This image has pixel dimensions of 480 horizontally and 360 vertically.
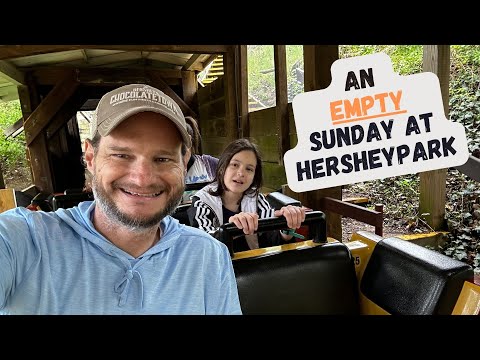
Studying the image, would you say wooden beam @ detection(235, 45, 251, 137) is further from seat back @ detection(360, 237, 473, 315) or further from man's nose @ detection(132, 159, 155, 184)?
man's nose @ detection(132, 159, 155, 184)

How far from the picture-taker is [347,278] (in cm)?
87

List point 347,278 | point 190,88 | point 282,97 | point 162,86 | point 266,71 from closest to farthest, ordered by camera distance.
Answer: point 347,278
point 282,97
point 266,71
point 162,86
point 190,88

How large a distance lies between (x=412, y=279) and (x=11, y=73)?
355 centimetres

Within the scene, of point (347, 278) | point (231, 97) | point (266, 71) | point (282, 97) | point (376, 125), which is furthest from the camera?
point (231, 97)

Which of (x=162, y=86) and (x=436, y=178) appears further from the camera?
(x=162, y=86)

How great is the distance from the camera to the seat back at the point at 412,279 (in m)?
0.69

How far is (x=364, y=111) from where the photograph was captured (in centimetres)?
110

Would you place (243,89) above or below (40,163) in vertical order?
above

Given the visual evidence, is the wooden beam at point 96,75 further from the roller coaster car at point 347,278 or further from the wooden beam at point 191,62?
the roller coaster car at point 347,278

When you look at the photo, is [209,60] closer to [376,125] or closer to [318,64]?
[318,64]

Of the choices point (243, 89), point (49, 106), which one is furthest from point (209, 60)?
point (49, 106)

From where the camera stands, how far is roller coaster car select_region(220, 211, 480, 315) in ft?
2.28

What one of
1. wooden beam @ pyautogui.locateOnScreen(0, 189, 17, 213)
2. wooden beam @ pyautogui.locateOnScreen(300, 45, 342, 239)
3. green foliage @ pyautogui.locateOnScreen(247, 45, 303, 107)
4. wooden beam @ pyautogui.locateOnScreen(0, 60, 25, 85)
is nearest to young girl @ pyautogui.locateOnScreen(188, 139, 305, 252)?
wooden beam @ pyautogui.locateOnScreen(300, 45, 342, 239)

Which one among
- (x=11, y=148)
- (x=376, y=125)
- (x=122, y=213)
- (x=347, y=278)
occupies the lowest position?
(x=347, y=278)
